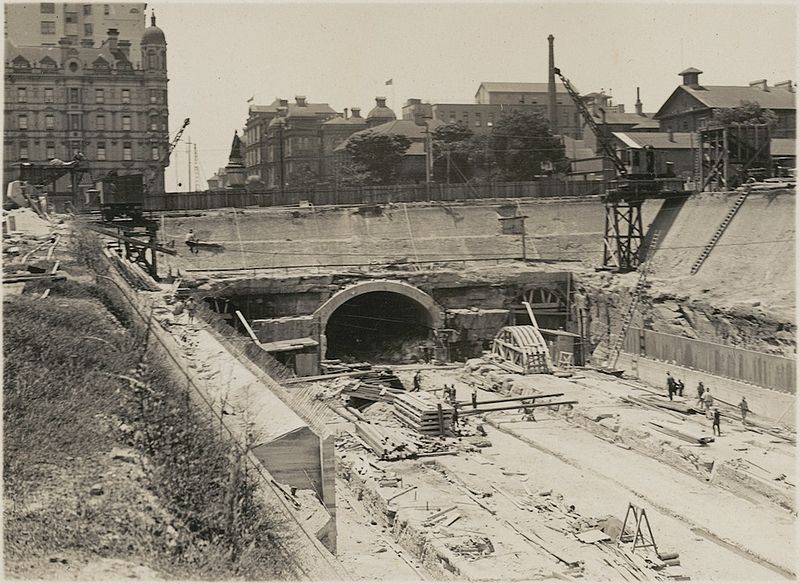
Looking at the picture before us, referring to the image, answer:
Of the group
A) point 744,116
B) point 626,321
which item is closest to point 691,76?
point 744,116

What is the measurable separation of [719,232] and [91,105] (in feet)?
151

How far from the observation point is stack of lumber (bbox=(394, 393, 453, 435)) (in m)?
21.9

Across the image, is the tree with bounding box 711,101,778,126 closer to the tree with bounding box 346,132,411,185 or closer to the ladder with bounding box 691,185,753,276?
the tree with bounding box 346,132,411,185

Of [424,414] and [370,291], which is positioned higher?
[370,291]

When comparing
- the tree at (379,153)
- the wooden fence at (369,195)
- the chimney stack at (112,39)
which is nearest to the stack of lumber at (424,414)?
the wooden fence at (369,195)

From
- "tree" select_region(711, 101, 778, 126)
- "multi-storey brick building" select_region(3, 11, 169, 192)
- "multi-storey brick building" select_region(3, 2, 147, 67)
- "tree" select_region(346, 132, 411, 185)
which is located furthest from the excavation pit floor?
"multi-storey brick building" select_region(3, 2, 147, 67)

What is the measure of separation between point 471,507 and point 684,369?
1256cm

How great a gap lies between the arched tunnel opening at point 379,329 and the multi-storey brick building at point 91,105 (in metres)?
27.5

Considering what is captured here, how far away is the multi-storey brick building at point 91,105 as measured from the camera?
59.4 metres

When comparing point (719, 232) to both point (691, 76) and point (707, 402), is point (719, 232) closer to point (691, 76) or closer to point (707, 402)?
point (707, 402)

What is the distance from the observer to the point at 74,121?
198ft

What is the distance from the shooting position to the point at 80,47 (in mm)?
62750

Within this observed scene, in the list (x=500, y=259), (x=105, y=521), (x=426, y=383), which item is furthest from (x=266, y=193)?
(x=105, y=521)

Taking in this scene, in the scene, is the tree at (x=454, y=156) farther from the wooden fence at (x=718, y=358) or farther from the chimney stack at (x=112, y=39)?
the wooden fence at (x=718, y=358)
